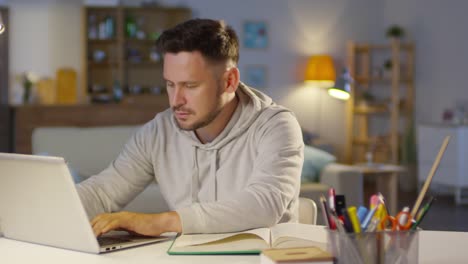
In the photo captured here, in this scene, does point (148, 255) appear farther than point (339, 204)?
Yes

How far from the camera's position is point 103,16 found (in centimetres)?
929

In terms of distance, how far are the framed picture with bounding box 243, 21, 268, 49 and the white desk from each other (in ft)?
26.6

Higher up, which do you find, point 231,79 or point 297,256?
point 231,79

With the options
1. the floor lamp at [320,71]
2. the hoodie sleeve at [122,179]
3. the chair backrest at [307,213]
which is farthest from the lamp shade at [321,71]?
the hoodie sleeve at [122,179]

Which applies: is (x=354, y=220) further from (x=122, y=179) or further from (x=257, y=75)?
(x=257, y=75)

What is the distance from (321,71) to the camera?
9.62m

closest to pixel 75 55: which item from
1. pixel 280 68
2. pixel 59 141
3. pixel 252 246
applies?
pixel 280 68

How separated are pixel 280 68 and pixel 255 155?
25.5 feet

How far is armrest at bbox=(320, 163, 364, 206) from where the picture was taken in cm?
564

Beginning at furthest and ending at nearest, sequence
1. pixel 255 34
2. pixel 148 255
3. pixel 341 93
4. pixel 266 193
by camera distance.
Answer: pixel 255 34 < pixel 341 93 < pixel 266 193 < pixel 148 255

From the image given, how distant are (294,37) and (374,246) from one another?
28.5 ft

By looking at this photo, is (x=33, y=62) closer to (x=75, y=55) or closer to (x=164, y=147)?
(x=75, y=55)

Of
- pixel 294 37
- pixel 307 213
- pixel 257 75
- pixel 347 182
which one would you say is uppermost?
pixel 294 37

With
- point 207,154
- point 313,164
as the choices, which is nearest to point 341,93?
point 313,164
